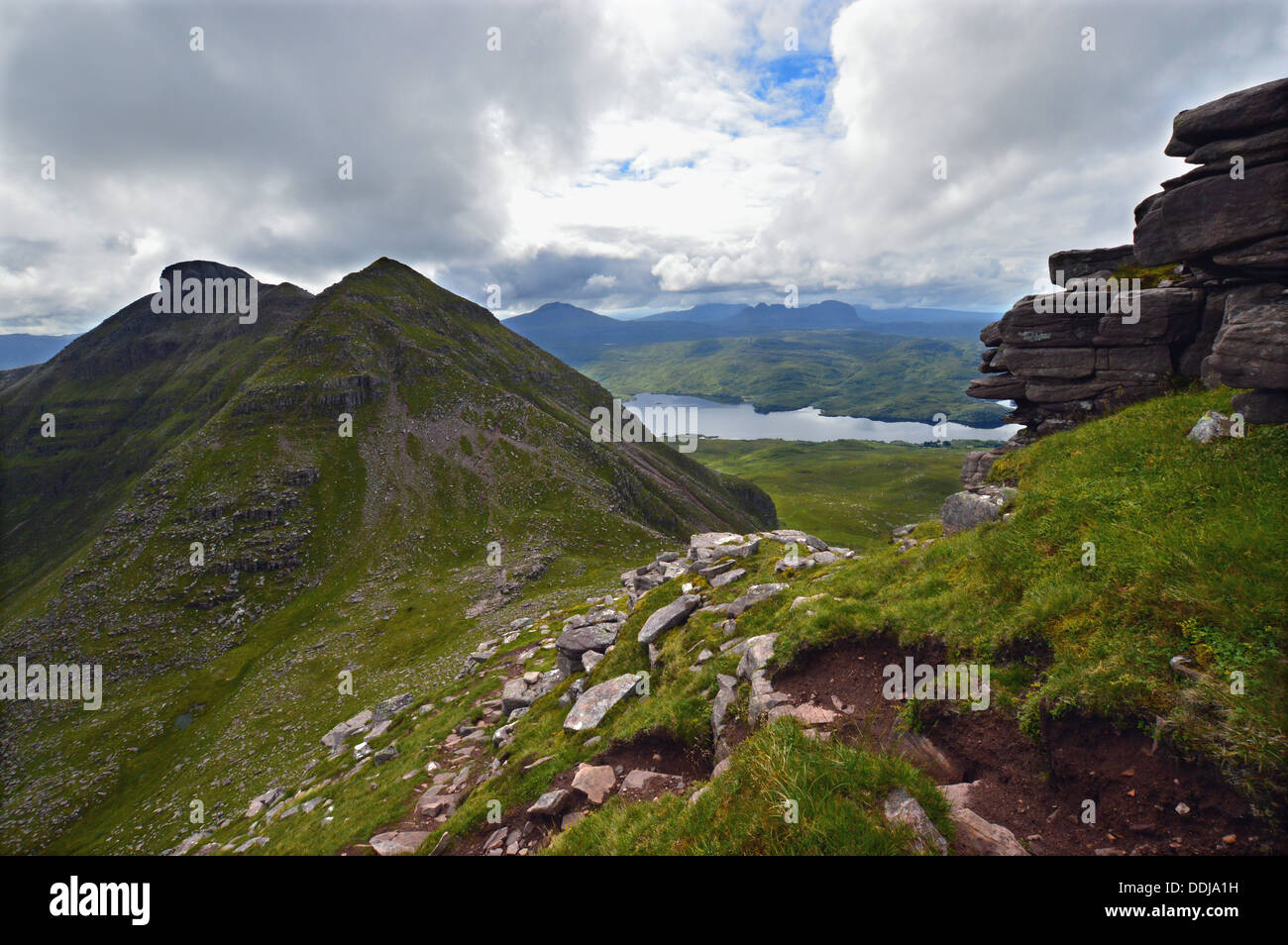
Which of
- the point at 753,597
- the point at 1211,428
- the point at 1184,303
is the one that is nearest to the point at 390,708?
the point at 753,597

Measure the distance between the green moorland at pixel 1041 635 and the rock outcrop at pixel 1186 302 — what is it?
8.28 feet

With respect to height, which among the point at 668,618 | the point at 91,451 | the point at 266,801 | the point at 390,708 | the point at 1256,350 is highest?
the point at 91,451

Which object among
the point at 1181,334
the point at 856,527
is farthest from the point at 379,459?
the point at 856,527

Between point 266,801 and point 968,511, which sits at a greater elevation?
point 968,511

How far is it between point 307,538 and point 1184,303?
111 m

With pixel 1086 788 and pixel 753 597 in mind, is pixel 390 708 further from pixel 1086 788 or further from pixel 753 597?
pixel 1086 788

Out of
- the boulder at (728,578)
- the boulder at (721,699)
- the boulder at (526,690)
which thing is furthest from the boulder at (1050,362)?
the boulder at (526,690)

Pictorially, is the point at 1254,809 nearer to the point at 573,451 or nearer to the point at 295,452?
the point at 573,451

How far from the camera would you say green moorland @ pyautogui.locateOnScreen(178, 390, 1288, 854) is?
20.8 feet

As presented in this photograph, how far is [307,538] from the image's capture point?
88875mm

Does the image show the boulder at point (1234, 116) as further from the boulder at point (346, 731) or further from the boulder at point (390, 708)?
the boulder at point (346, 731)

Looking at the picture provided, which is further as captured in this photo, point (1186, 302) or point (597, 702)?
point (1186, 302)

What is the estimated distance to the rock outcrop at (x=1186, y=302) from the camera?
44.1ft
